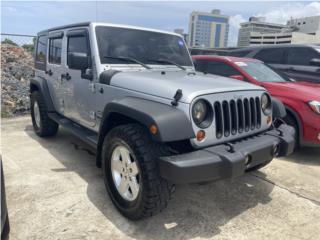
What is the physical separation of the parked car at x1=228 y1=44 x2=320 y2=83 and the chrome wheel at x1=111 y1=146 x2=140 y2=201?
5844 millimetres

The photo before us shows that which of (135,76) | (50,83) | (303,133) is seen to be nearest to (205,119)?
(135,76)

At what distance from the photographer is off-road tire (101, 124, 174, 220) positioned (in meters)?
2.55

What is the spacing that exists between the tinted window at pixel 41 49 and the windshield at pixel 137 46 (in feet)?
6.82

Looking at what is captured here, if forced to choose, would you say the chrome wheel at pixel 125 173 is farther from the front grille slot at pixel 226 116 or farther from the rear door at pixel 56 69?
the rear door at pixel 56 69

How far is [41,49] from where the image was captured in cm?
562

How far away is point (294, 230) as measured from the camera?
9.31 feet

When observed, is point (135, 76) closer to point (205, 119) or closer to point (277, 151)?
point (205, 119)

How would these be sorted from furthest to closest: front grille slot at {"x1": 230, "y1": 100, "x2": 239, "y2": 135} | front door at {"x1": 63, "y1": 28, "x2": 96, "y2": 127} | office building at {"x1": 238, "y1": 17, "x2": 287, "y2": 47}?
office building at {"x1": 238, "y1": 17, "x2": 287, "y2": 47}, front door at {"x1": 63, "y1": 28, "x2": 96, "y2": 127}, front grille slot at {"x1": 230, "y1": 100, "x2": 239, "y2": 135}

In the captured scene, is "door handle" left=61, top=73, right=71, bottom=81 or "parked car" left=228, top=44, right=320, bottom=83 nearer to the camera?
"door handle" left=61, top=73, right=71, bottom=81

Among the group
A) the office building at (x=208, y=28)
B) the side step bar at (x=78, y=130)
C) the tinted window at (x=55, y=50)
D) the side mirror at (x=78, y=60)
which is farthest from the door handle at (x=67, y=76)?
the office building at (x=208, y=28)

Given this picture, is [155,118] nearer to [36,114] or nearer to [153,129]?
[153,129]

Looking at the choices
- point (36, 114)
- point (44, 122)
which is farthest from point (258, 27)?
point (44, 122)

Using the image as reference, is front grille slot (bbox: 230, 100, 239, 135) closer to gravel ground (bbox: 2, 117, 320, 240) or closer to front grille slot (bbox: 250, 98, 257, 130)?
front grille slot (bbox: 250, 98, 257, 130)

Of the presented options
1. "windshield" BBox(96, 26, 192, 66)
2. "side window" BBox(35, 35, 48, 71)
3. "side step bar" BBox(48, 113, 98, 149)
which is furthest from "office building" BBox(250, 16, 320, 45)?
"side step bar" BBox(48, 113, 98, 149)
